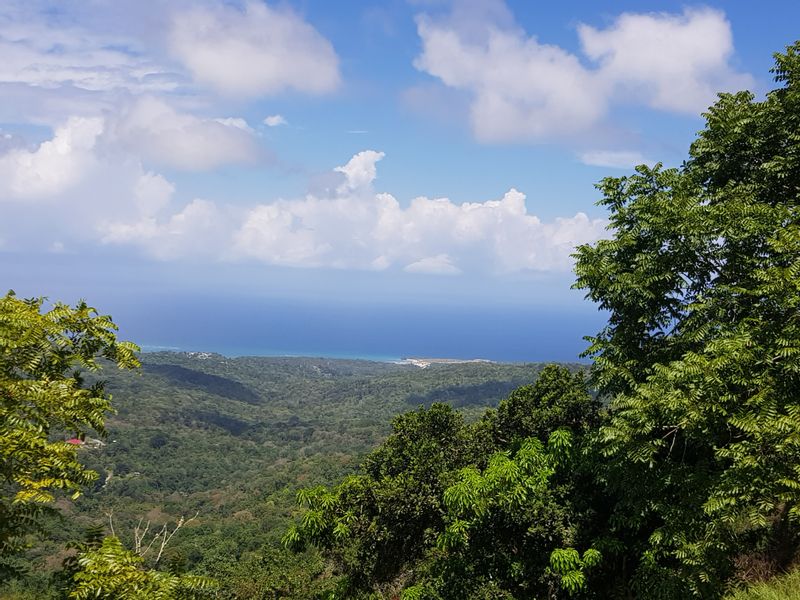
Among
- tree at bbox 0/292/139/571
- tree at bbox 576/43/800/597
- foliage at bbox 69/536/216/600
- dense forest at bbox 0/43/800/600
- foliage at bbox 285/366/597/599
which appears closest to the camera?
tree at bbox 0/292/139/571

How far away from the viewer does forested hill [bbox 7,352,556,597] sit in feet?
188

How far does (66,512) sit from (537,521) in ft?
277

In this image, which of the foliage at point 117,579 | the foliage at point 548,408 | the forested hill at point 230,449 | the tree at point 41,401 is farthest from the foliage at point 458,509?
the tree at point 41,401

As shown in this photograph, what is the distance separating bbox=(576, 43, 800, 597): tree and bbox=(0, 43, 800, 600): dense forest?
4 cm

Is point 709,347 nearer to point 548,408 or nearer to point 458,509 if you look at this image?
point 458,509

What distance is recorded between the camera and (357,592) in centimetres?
1592

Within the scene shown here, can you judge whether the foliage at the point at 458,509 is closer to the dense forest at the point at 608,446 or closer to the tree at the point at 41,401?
the dense forest at the point at 608,446

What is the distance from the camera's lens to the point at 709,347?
326 inches

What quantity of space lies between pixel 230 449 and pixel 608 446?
126 m

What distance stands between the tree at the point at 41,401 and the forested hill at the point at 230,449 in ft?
6.94

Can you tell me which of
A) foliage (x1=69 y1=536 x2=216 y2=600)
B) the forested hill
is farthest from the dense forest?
the forested hill

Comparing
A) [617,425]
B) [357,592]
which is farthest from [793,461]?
[357,592]

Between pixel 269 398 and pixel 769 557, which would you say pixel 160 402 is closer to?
pixel 269 398

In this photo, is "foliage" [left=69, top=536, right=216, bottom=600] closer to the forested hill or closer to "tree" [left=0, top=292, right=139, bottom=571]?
the forested hill
